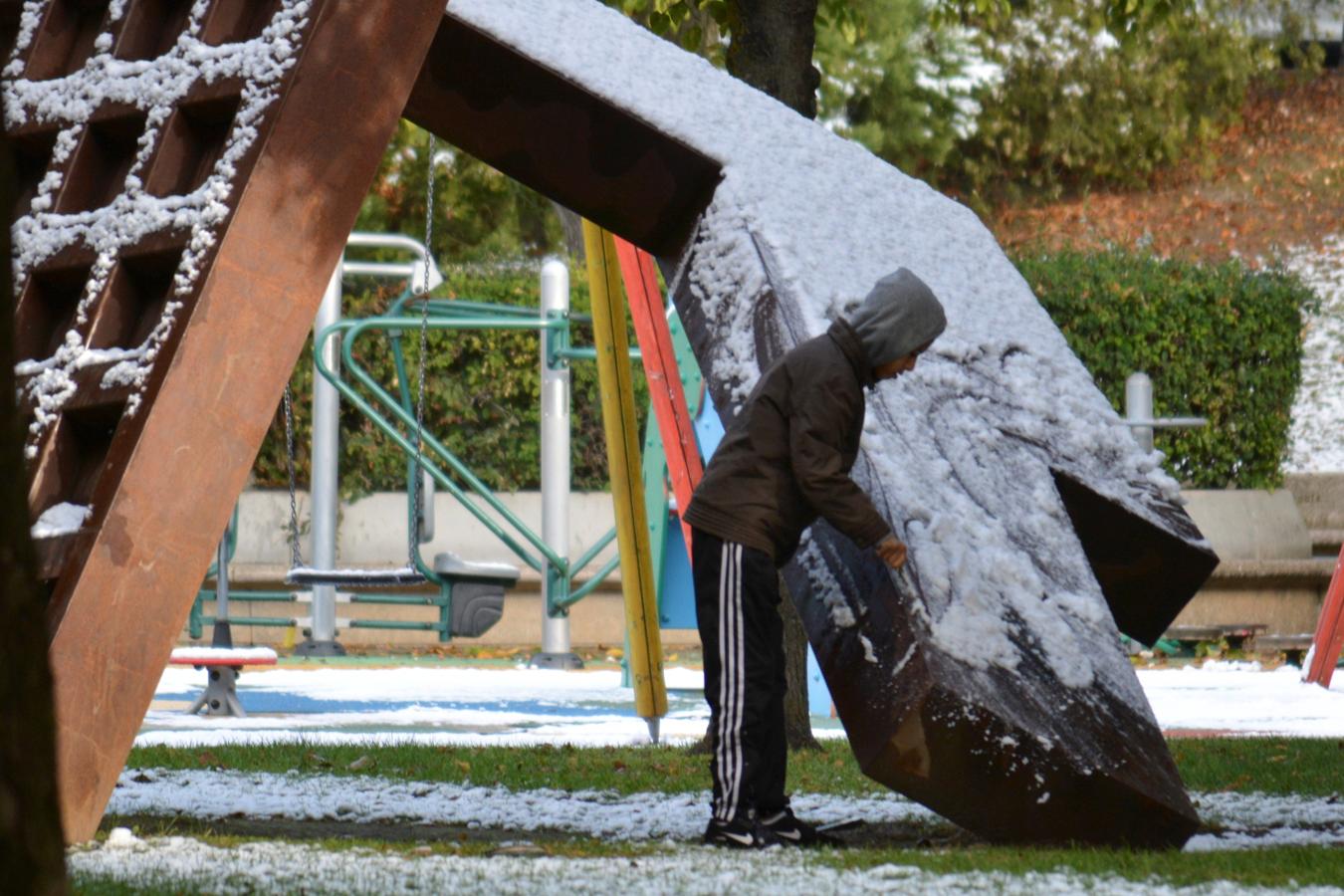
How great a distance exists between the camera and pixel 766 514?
16.1ft

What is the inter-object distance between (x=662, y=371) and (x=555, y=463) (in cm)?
520

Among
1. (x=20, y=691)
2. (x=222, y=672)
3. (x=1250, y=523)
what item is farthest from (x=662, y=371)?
(x=1250, y=523)

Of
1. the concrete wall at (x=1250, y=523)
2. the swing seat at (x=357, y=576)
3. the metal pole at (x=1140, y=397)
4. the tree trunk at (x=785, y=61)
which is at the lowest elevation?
the swing seat at (x=357, y=576)

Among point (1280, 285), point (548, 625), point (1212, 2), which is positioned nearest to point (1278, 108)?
point (1212, 2)

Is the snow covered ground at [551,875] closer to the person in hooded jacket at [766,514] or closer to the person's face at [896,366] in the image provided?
the person in hooded jacket at [766,514]

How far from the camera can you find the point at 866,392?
17.9 ft

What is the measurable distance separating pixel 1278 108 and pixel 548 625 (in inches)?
761

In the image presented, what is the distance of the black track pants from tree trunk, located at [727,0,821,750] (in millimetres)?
2432

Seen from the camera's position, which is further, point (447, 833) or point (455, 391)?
point (455, 391)

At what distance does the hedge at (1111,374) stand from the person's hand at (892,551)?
1021 cm

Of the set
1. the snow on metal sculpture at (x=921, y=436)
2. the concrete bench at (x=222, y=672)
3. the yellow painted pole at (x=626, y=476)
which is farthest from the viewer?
the concrete bench at (x=222, y=672)

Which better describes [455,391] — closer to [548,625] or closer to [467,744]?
[548,625]

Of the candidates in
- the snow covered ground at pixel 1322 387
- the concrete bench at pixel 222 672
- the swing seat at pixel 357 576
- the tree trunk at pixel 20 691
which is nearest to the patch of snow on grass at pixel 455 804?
the concrete bench at pixel 222 672

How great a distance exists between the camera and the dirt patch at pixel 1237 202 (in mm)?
23766
